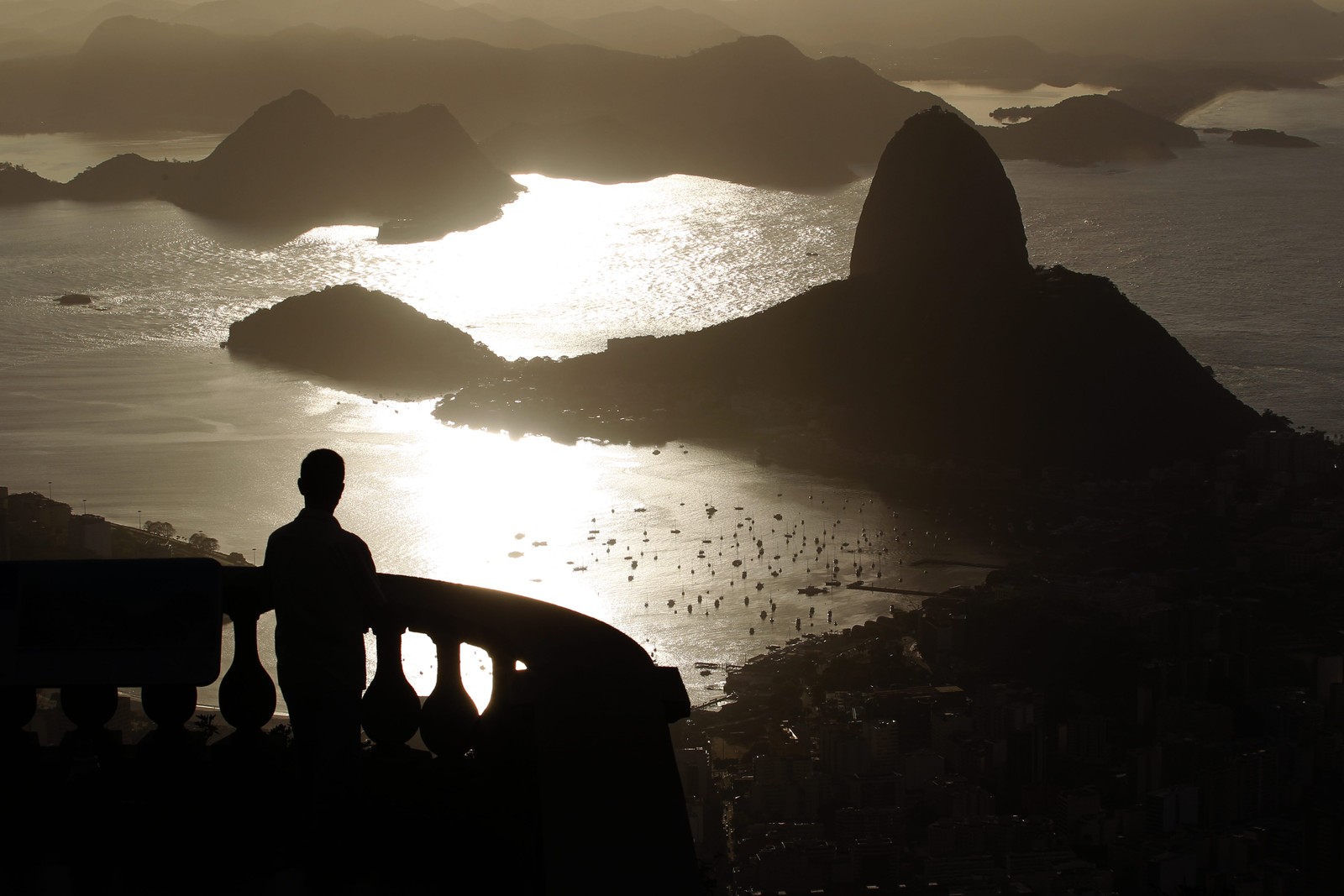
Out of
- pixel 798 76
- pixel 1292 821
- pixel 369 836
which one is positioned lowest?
pixel 1292 821

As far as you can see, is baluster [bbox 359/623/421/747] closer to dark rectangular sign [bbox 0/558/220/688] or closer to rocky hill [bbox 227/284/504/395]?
dark rectangular sign [bbox 0/558/220/688]

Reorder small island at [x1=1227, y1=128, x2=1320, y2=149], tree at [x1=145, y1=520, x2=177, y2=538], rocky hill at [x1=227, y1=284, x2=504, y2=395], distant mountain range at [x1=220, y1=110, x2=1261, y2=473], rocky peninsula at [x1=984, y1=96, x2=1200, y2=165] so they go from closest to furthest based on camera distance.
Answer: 1. tree at [x1=145, y1=520, x2=177, y2=538]
2. distant mountain range at [x1=220, y1=110, x2=1261, y2=473]
3. rocky hill at [x1=227, y1=284, x2=504, y2=395]
4. rocky peninsula at [x1=984, y1=96, x2=1200, y2=165]
5. small island at [x1=1227, y1=128, x2=1320, y2=149]

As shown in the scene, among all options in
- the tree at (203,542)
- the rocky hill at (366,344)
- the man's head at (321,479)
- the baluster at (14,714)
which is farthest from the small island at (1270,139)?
the baluster at (14,714)

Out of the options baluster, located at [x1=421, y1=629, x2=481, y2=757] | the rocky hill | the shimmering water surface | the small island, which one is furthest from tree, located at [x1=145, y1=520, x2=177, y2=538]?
the small island

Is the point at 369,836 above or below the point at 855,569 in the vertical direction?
above

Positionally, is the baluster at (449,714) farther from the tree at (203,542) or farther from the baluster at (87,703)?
the tree at (203,542)

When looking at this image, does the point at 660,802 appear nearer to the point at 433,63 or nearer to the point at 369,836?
the point at 369,836

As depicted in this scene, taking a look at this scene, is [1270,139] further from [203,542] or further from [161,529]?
[203,542]

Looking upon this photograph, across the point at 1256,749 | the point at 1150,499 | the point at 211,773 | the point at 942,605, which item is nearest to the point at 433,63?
the point at 1150,499
